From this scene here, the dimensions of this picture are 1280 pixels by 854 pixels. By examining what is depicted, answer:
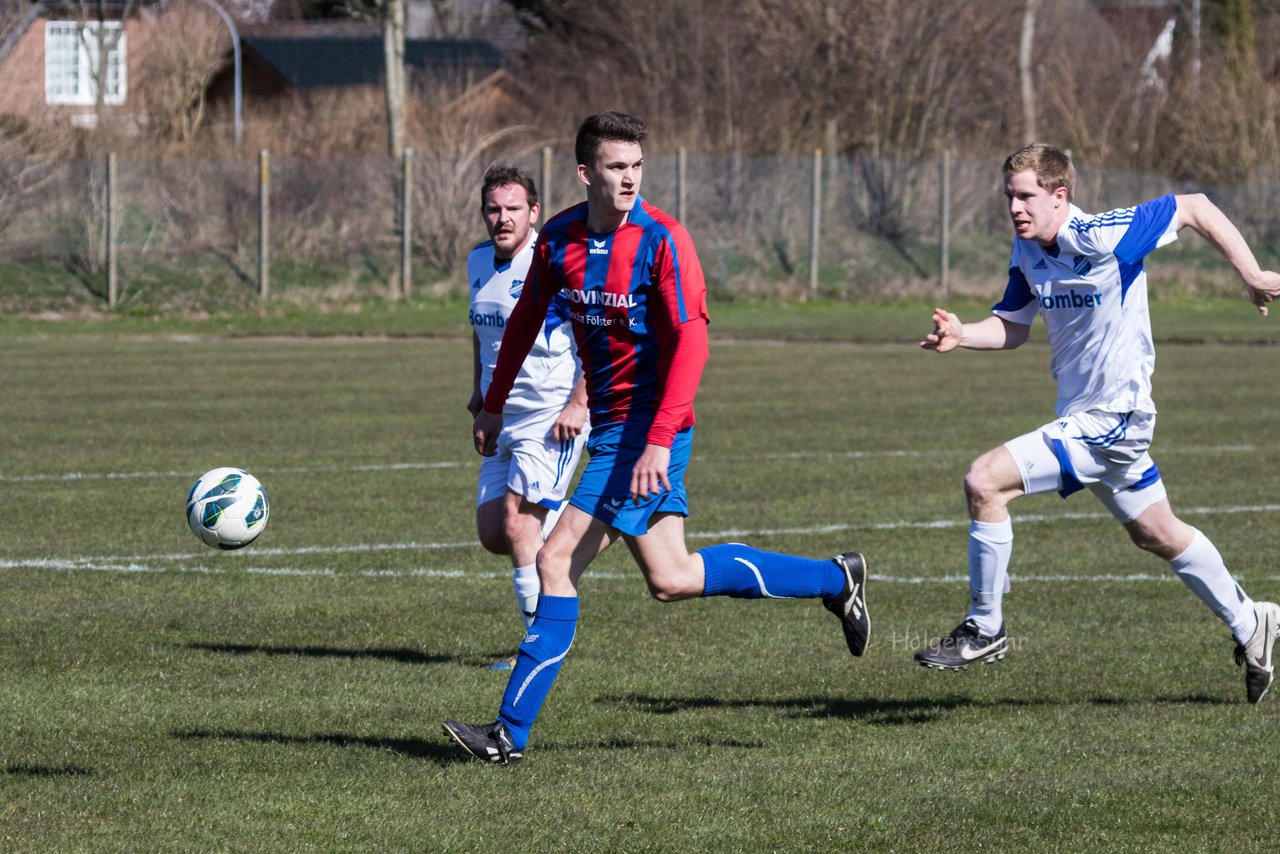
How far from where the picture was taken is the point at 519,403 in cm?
761

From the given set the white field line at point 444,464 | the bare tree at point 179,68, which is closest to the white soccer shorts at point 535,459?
the white field line at point 444,464

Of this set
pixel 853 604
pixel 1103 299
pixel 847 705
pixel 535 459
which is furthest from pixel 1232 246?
pixel 535 459

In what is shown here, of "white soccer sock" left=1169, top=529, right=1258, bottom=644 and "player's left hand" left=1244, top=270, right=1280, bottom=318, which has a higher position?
"player's left hand" left=1244, top=270, right=1280, bottom=318

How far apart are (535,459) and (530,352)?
0.59 metres

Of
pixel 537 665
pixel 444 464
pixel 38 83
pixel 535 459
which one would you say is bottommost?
pixel 444 464

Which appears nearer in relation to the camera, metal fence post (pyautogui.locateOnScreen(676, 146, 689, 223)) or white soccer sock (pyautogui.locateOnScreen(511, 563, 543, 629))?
white soccer sock (pyautogui.locateOnScreen(511, 563, 543, 629))

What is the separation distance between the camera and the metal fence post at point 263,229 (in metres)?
30.5

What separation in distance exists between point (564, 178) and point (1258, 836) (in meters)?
29.4

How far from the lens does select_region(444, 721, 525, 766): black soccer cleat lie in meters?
5.66

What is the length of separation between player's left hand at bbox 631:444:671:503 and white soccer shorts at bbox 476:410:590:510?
149 cm

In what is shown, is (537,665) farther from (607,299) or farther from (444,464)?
(444,464)

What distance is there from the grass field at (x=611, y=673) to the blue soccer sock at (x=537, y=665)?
171 millimetres

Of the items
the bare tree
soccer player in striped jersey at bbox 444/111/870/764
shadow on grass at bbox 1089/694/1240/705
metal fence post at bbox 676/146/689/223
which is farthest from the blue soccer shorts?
the bare tree

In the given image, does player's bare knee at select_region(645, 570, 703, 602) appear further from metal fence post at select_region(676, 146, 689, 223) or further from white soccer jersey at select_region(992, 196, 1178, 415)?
metal fence post at select_region(676, 146, 689, 223)
